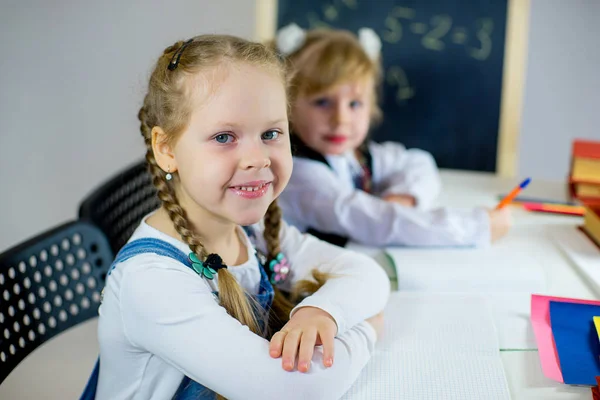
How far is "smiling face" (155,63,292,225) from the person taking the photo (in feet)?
2.53

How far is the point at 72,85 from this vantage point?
2.12 metres

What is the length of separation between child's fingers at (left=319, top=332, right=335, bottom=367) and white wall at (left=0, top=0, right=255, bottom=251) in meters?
1.44

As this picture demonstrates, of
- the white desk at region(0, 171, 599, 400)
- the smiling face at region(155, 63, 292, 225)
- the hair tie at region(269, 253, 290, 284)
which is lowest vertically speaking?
the white desk at region(0, 171, 599, 400)

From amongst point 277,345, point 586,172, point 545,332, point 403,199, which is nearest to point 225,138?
point 277,345

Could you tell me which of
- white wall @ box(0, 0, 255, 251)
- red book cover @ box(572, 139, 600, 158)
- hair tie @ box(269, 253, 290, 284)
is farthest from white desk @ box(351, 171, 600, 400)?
white wall @ box(0, 0, 255, 251)

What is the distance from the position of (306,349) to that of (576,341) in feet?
1.08

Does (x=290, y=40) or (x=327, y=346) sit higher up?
(x=290, y=40)

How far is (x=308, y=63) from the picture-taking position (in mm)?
1376

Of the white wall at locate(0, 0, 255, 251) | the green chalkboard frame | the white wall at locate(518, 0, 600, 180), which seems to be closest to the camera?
the green chalkboard frame

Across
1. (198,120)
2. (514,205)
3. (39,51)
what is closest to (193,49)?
(198,120)

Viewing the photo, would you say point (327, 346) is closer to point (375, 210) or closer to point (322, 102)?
point (375, 210)

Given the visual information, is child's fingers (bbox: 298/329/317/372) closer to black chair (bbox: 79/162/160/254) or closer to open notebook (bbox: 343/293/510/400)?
open notebook (bbox: 343/293/510/400)

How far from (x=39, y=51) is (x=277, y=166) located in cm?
151

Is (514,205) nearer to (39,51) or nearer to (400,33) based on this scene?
(400,33)
